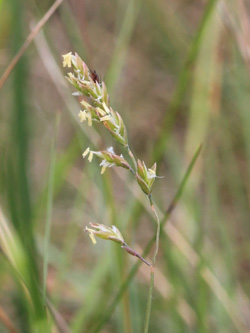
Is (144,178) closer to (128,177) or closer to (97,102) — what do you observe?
(97,102)

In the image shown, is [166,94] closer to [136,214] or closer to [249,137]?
[249,137]

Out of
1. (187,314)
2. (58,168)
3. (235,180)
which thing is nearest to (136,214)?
(58,168)

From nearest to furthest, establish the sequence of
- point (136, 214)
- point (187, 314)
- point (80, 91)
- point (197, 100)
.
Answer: point (80, 91), point (136, 214), point (187, 314), point (197, 100)

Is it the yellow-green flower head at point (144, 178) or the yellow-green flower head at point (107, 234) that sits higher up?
the yellow-green flower head at point (144, 178)

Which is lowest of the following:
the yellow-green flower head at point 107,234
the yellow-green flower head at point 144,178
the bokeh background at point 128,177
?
the bokeh background at point 128,177

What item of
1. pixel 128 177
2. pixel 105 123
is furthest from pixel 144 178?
pixel 128 177

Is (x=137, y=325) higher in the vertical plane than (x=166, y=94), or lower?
higher

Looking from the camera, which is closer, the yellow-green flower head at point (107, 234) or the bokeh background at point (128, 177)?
the yellow-green flower head at point (107, 234)

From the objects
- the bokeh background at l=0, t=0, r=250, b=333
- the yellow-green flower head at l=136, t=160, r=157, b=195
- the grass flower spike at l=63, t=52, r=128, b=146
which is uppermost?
the grass flower spike at l=63, t=52, r=128, b=146
